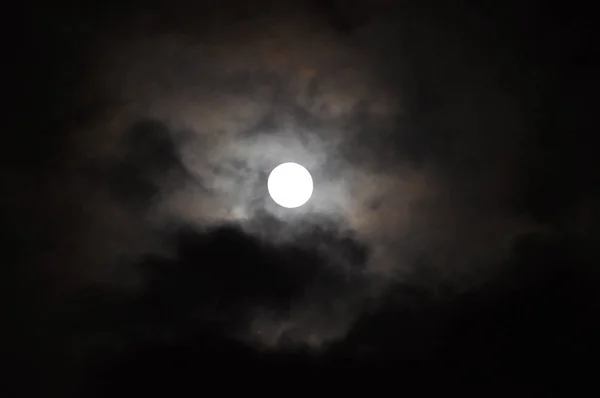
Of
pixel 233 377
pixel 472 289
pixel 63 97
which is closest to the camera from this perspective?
pixel 63 97

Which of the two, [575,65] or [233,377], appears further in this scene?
[233,377]

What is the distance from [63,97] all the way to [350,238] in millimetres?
Result: 3731

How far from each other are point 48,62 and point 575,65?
227 inches

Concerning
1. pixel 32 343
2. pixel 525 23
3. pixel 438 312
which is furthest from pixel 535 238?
pixel 32 343

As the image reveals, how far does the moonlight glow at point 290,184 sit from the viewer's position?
23.0ft

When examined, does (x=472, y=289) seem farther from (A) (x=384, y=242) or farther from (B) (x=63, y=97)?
(B) (x=63, y=97)

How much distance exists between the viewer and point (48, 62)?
22.3 ft

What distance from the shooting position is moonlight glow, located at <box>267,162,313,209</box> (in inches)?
276

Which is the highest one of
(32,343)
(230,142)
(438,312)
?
(230,142)

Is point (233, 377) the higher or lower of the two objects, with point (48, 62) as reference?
lower

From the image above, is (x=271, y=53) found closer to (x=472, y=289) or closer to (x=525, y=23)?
(x=525, y=23)

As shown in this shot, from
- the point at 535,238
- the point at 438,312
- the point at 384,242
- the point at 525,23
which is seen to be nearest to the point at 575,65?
the point at 525,23

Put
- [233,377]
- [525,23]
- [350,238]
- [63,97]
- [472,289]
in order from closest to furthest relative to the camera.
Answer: [525,23] < [63,97] < [350,238] < [472,289] < [233,377]

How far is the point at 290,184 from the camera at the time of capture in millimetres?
7000
